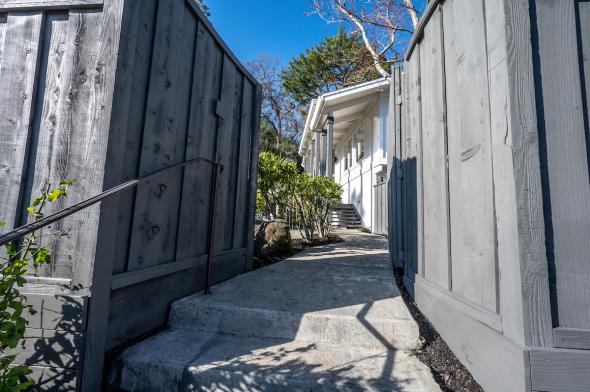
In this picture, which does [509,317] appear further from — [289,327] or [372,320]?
[289,327]

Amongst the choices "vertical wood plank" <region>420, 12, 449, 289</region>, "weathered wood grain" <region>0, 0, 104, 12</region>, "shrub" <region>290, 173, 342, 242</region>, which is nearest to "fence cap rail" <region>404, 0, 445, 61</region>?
"vertical wood plank" <region>420, 12, 449, 289</region>

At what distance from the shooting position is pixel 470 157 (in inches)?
71.1

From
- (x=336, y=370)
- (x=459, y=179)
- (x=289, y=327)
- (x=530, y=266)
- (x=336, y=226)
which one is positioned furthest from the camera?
(x=336, y=226)

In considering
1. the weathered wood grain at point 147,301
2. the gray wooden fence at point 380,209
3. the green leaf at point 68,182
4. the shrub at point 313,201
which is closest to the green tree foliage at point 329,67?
the gray wooden fence at point 380,209

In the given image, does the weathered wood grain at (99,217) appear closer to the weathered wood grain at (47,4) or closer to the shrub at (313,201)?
the weathered wood grain at (47,4)

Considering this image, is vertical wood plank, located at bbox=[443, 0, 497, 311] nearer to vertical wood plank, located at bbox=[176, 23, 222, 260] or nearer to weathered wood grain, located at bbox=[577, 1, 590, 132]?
weathered wood grain, located at bbox=[577, 1, 590, 132]

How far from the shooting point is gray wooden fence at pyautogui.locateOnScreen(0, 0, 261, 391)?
62.3 inches

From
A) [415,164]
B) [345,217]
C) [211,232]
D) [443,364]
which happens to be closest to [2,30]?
[211,232]

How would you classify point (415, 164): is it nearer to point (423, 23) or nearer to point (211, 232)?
point (423, 23)

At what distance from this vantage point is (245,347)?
6.41 ft

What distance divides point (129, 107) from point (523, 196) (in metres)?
2.22

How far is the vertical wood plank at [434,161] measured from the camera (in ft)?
7.16

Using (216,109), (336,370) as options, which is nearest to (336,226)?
(216,109)

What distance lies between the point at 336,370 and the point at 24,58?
2584 mm
